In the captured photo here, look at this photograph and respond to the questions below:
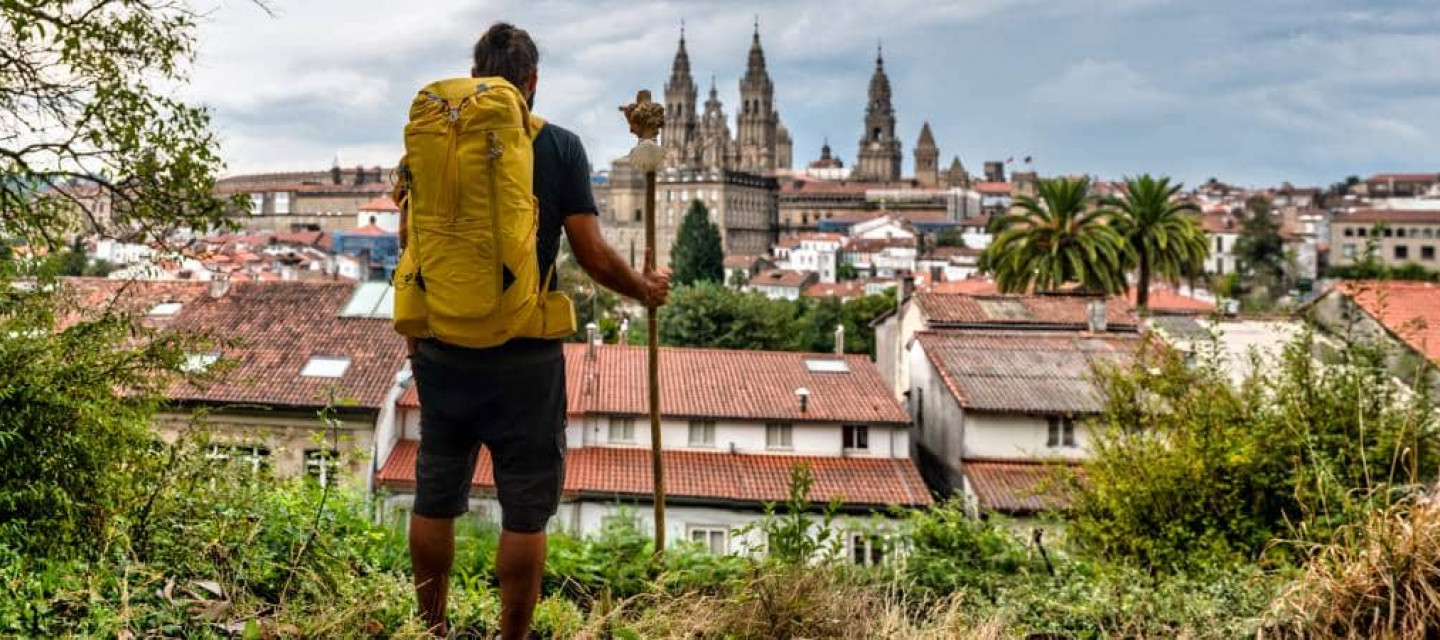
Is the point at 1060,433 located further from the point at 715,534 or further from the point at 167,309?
the point at 167,309

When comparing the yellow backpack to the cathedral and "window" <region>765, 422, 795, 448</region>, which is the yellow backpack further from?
the cathedral

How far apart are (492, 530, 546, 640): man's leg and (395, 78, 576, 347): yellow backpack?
0.72m

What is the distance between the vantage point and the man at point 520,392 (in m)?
4.08

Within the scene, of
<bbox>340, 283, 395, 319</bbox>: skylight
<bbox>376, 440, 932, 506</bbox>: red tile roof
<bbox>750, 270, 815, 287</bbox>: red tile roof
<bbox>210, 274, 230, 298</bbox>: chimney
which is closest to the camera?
<bbox>376, 440, 932, 506</bbox>: red tile roof

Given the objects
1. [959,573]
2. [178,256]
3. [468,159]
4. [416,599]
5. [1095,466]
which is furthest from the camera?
[1095,466]

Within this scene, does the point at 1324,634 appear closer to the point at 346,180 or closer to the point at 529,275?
the point at 529,275

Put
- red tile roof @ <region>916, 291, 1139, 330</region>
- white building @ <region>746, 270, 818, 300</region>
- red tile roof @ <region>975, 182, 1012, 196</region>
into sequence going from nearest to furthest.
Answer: red tile roof @ <region>916, 291, 1139, 330</region> < white building @ <region>746, 270, 818, 300</region> < red tile roof @ <region>975, 182, 1012, 196</region>

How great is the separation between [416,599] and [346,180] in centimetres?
18745

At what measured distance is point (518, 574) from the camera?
13.8 feet

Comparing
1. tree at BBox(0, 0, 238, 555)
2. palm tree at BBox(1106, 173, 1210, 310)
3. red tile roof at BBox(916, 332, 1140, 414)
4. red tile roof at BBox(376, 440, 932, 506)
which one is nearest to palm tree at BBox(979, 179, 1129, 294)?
palm tree at BBox(1106, 173, 1210, 310)

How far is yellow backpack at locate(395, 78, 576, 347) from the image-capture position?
3.74m

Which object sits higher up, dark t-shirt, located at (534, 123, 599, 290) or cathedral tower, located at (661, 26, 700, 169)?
cathedral tower, located at (661, 26, 700, 169)

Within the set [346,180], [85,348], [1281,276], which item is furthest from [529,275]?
[346,180]

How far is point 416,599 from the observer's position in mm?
4750
